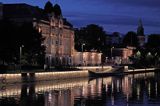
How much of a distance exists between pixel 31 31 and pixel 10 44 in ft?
60.2

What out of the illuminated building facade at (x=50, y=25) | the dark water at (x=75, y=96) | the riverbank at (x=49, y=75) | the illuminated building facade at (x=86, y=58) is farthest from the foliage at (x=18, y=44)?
the illuminated building facade at (x=86, y=58)

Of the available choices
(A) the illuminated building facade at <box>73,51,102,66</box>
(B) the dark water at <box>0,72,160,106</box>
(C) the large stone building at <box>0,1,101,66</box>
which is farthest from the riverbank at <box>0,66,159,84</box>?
(A) the illuminated building facade at <box>73,51,102,66</box>

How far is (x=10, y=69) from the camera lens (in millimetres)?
96938

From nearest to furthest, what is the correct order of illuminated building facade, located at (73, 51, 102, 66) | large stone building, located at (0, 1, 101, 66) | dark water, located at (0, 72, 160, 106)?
dark water, located at (0, 72, 160, 106)
large stone building, located at (0, 1, 101, 66)
illuminated building facade, located at (73, 51, 102, 66)

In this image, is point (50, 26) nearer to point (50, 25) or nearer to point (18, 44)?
point (50, 25)

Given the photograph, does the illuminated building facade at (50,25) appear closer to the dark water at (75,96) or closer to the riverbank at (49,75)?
the riverbank at (49,75)

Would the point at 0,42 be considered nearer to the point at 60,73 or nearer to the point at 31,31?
the point at 60,73

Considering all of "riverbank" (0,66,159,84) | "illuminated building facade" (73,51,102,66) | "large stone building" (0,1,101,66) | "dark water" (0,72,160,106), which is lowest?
"dark water" (0,72,160,106)

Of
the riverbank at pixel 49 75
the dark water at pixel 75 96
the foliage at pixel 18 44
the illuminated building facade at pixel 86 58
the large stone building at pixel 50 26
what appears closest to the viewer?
the dark water at pixel 75 96

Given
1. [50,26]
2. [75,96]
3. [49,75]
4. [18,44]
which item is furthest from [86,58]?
[75,96]

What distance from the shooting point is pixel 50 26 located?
517ft

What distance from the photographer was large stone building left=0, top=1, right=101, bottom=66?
482ft

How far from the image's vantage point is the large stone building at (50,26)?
146875mm

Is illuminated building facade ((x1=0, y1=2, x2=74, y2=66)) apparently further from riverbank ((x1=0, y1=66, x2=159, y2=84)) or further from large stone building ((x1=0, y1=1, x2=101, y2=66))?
riverbank ((x1=0, y1=66, x2=159, y2=84))
